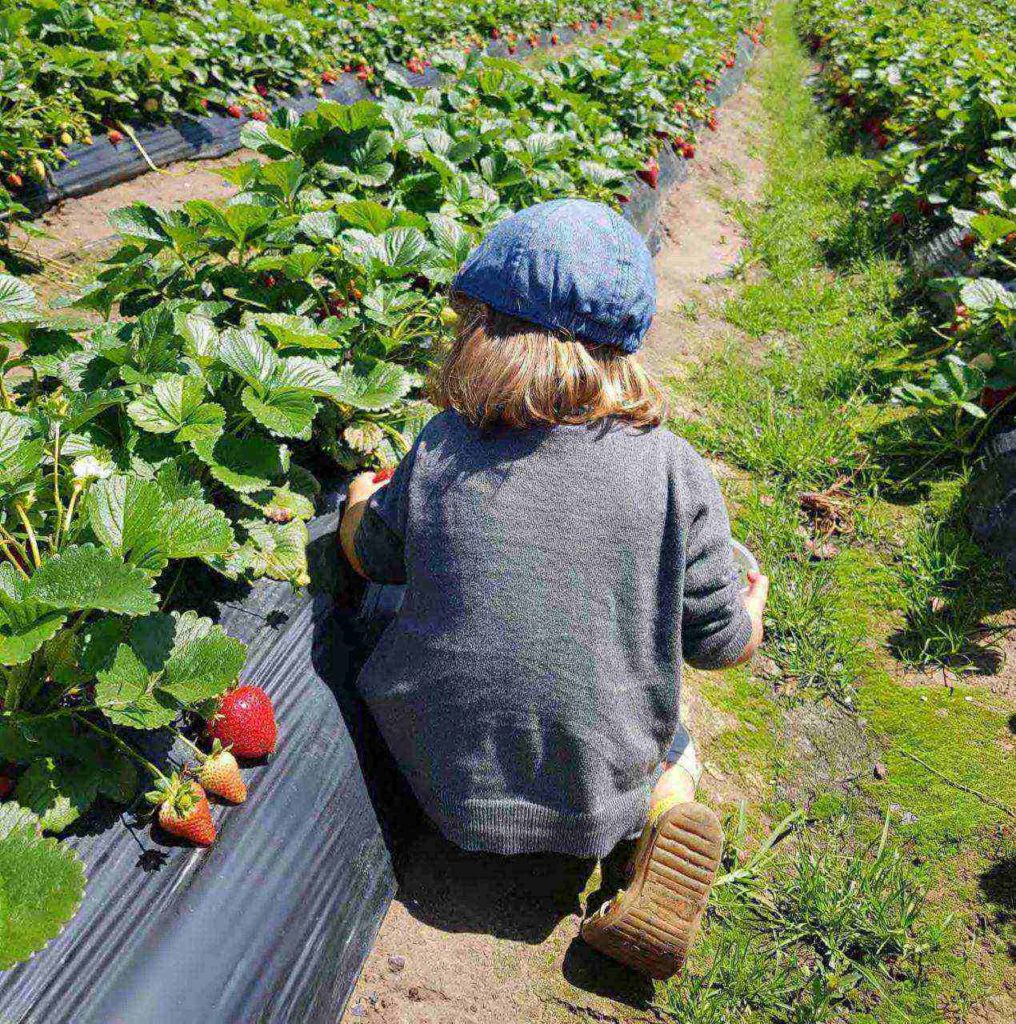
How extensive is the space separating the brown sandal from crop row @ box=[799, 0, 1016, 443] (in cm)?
205

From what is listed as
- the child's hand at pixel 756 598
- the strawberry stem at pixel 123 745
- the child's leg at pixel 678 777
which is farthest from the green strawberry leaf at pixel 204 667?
the child's hand at pixel 756 598

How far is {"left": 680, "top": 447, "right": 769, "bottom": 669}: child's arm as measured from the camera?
54.6 inches

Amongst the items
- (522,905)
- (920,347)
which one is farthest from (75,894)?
(920,347)

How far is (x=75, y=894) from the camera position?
983 mm

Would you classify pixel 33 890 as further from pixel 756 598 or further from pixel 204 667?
pixel 756 598

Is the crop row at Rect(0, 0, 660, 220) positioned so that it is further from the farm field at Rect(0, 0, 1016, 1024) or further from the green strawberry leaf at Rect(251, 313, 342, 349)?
the green strawberry leaf at Rect(251, 313, 342, 349)

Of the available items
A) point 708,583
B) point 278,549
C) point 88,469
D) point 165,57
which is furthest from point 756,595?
point 165,57

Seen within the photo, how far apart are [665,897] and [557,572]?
2.21ft

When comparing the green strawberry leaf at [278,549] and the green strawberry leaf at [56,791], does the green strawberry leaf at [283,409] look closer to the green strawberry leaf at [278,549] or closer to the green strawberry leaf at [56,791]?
the green strawberry leaf at [278,549]

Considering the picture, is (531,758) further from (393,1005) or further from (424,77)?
(424,77)

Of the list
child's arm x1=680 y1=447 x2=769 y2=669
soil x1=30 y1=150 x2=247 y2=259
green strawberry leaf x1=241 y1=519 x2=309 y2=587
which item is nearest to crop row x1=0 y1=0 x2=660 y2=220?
soil x1=30 y1=150 x2=247 y2=259

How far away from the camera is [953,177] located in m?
4.61

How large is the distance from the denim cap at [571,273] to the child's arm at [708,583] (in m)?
0.28

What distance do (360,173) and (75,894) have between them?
7.33 feet
